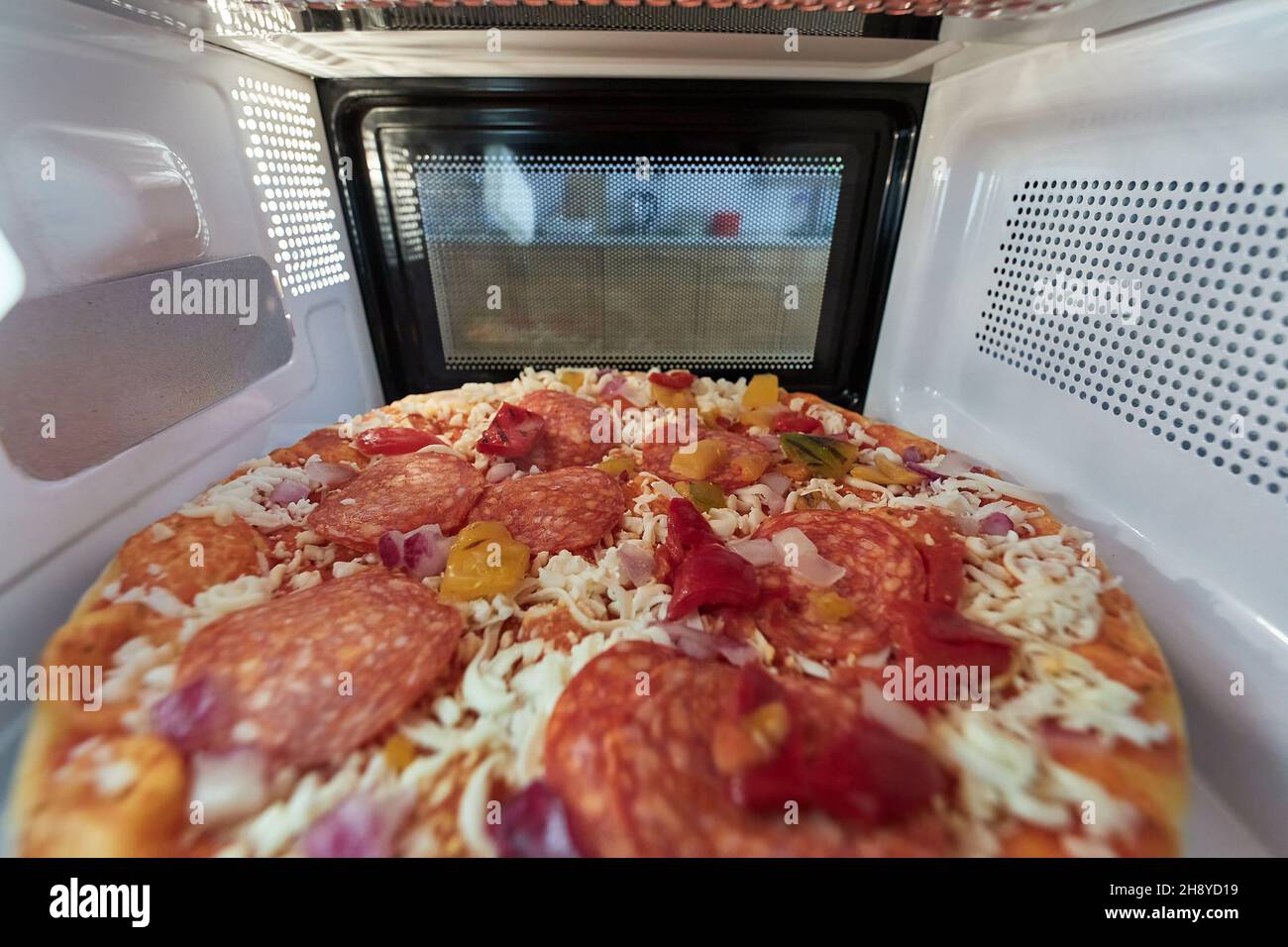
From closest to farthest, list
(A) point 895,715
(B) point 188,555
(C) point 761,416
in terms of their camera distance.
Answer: (A) point 895,715
(B) point 188,555
(C) point 761,416

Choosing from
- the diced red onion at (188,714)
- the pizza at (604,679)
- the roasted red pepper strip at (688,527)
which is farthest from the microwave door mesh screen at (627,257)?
the diced red onion at (188,714)

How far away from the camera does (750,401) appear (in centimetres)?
163

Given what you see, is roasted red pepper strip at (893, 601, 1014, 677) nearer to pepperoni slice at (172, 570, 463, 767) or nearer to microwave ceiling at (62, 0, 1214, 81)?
pepperoni slice at (172, 570, 463, 767)

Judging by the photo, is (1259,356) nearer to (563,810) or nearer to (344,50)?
(563,810)

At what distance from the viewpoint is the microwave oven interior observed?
867mm

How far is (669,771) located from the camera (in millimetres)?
671

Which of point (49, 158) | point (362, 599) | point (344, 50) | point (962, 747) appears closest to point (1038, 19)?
point (962, 747)

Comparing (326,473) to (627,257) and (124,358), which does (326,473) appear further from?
(627,257)

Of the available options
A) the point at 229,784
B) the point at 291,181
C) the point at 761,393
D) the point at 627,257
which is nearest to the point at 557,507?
the point at 229,784

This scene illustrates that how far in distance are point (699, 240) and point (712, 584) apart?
3.65ft

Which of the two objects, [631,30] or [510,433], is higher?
[631,30]

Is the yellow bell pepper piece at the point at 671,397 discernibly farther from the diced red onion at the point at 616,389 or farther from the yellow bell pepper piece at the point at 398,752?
the yellow bell pepper piece at the point at 398,752

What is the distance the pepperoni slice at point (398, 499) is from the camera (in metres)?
1.11

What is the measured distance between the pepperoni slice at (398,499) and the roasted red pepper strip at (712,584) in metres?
0.48
